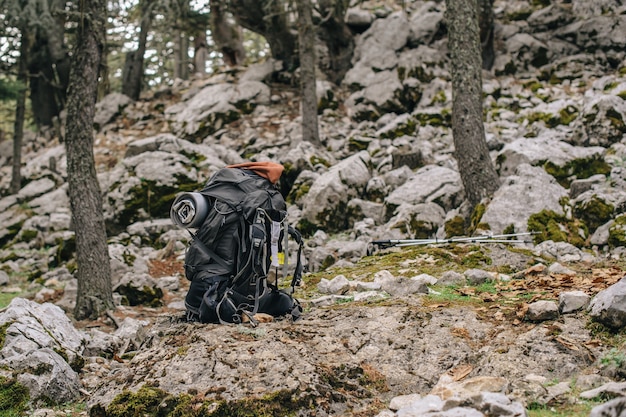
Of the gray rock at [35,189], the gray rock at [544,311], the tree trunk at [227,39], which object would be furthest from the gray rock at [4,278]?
the tree trunk at [227,39]

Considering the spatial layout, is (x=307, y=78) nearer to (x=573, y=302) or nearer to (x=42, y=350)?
(x=42, y=350)

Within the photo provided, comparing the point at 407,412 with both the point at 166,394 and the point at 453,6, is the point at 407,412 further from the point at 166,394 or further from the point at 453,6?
the point at 453,6

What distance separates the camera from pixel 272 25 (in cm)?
2030

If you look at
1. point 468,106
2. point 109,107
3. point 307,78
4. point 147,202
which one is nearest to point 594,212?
point 468,106

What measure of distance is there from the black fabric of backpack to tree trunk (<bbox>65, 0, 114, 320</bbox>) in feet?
13.6

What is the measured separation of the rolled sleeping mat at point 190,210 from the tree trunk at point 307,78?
10.9 meters

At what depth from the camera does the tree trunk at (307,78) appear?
16.0 meters

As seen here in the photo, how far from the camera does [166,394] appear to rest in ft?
13.1

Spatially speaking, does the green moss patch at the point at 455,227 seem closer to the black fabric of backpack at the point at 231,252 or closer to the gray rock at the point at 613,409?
the black fabric of backpack at the point at 231,252

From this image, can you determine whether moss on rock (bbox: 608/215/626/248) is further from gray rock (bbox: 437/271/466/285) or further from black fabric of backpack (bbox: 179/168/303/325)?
black fabric of backpack (bbox: 179/168/303/325)

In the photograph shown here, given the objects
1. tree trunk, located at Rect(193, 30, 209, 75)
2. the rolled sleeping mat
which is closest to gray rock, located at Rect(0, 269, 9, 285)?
the rolled sleeping mat

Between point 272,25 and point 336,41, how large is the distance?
239 cm

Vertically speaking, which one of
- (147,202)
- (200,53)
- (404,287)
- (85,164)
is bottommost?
(404,287)

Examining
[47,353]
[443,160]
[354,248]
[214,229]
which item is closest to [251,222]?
[214,229]
